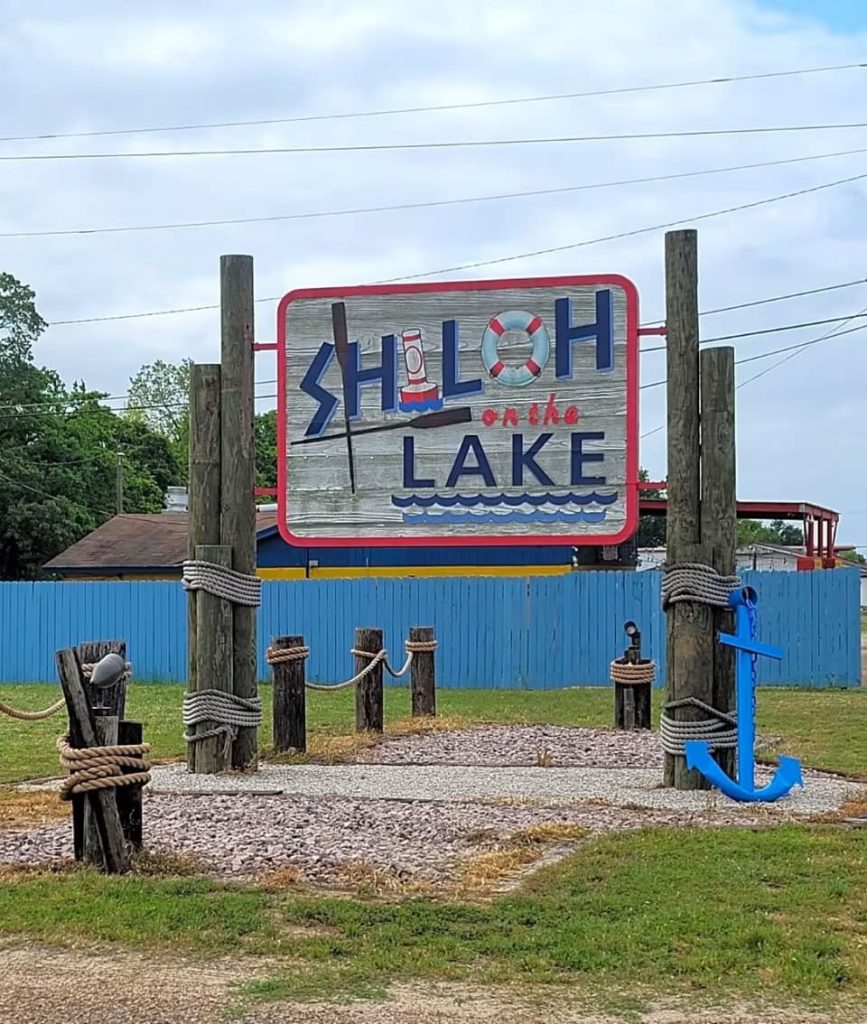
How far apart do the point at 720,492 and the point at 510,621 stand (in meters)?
13.3

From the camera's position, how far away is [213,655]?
947 cm

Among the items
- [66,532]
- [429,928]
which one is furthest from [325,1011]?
[66,532]

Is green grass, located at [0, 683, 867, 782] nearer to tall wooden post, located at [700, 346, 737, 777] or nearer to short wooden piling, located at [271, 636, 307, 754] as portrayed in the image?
short wooden piling, located at [271, 636, 307, 754]

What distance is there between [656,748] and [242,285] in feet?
16.3

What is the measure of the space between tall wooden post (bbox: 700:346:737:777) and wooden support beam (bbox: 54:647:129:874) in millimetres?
4004

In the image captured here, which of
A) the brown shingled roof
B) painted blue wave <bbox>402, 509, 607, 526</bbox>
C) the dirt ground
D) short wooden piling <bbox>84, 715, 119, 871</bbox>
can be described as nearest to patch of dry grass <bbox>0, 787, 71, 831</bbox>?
short wooden piling <bbox>84, 715, 119, 871</bbox>

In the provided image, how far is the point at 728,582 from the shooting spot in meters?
8.84

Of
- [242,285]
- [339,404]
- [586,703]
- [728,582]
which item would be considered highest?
[242,285]

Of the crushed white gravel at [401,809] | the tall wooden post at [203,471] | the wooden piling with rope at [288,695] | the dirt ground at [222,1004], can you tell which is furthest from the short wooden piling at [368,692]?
the dirt ground at [222,1004]

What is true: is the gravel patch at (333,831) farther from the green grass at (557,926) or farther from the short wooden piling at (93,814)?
the green grass at (557,926)

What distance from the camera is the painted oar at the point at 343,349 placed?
9.80m

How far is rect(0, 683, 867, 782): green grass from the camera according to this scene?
1171 cm

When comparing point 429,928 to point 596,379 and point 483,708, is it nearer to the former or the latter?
point 596,379

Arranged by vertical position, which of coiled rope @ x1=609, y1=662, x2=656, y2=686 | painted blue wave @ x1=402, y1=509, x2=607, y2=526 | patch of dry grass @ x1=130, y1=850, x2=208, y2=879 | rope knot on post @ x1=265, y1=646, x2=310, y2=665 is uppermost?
painted blue wave @ x1=402, y1=509, x2=607, y2=526
